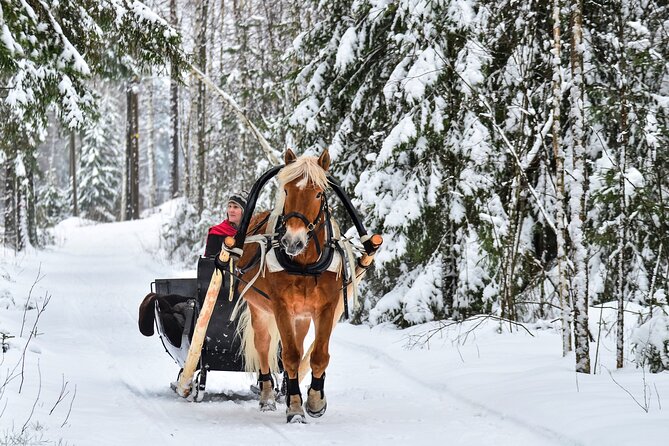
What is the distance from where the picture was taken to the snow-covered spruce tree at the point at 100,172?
51.5m

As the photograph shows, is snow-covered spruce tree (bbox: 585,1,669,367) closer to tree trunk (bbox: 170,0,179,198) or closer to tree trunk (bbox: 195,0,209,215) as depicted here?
tree trunk (bbox: 170,0,179,198)

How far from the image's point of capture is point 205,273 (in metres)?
6.94

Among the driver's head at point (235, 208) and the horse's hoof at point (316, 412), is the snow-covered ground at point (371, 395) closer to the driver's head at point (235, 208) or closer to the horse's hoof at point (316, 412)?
the horse's hoof at point (316, 412)

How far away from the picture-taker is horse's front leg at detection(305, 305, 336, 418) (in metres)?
5.79

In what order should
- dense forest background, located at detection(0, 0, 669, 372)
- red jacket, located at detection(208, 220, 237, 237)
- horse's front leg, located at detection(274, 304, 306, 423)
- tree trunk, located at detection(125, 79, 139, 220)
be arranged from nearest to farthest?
1. horse's front leg, located at detection(274, 304, 306, 423)
2. red jacket, located at detection(208, 220, 237, 237)
3. dense forest background, located at detection(0, 0, 669, 372)
4. tree trunk, located at detection(125, 79, 139, 220)

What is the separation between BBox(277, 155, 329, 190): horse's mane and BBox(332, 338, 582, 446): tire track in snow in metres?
2.29

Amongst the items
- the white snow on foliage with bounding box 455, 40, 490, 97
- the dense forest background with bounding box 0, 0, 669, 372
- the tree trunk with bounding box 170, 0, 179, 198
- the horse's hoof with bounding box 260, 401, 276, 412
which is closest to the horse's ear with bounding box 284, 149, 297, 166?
the horse's hoof with bounding box 260, 401, 276, 412

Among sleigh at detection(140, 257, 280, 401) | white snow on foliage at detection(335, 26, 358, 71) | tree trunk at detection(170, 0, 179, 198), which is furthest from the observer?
tree trunk at detection(170, 0, 179, 198)

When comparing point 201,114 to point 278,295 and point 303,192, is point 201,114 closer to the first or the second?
point 278,295

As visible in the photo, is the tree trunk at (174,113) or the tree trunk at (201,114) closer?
the tree trunk at (201,114)

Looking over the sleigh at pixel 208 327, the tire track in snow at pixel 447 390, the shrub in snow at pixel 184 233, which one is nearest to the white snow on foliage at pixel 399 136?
the tire track in snow at pixel 447 390

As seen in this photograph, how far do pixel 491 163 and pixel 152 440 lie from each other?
6549 millimetres

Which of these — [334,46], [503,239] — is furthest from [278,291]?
[334,46]

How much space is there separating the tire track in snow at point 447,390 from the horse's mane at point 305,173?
2.29 metres
